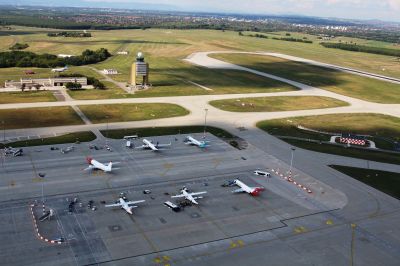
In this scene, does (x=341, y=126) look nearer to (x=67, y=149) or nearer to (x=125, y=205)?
(x=67, y=149)

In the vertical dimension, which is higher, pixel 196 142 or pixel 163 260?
pixel 196 142

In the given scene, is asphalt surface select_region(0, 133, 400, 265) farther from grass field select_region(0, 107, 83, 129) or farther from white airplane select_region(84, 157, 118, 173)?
grass field select_region(0, 107, 83, 129)

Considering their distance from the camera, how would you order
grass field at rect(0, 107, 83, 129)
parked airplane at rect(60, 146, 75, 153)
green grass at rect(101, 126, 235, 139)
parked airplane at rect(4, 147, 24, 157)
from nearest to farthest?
parked airplane at rect(4, 147, 24, 157) → parked airplane at rect(60, 146, 75, 153) → green grass at rect(101, 126, 235, 139) → grass field at rect(0, 107, 83, 129)

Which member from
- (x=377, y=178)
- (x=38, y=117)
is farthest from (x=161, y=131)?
(x=377, y=178)

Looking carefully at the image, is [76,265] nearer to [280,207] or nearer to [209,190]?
[209,190]

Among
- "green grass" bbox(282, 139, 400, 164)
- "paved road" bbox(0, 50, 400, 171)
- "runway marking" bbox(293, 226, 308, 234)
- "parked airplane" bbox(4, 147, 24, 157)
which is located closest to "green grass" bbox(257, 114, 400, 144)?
"paved road" bbox(0, 50, 400, 171)

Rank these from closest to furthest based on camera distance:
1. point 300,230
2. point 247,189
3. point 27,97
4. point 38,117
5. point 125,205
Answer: point 300,230 < point 125,205 < point 247,189 < point 38,117 < point 27,97

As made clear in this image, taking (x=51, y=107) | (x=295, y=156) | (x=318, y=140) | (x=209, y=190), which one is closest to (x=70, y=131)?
(x=51, y=107)
